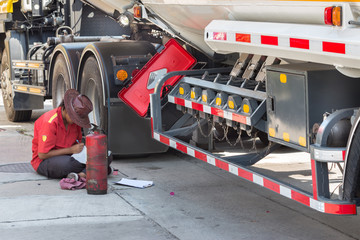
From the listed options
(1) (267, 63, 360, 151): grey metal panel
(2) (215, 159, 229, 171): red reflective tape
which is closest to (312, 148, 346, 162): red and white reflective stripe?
(1) (267, 63, 360, 151): grey metal panel

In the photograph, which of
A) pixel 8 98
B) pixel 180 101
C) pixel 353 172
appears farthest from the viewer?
pixel 8 98

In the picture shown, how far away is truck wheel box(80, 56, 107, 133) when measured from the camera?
843 cm

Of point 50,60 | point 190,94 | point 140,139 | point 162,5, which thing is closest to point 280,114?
point 190,94

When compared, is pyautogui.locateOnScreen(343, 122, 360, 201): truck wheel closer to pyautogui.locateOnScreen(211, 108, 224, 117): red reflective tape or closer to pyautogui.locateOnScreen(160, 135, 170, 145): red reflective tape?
pyautogui.locateOnScreen(211, 108, 224, 117): red reflective tape

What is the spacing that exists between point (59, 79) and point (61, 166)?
280 cm

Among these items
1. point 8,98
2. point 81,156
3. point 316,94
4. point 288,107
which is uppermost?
point 316,94

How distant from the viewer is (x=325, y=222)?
586 centimetres

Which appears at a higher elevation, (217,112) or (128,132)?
(217,112)

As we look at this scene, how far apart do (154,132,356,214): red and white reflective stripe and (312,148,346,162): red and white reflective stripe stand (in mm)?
266

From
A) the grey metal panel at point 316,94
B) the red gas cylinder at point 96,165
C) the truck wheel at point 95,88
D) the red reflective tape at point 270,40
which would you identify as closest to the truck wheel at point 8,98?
the truck wheel at point 95,88

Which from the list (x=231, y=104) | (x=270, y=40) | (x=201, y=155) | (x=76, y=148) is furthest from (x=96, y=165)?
(x=270, y=40)

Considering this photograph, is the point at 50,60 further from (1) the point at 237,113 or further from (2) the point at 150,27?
(1) the point at 237,113

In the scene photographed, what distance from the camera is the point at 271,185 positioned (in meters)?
5.03

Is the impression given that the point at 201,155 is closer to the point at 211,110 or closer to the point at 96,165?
the point at 211,110
